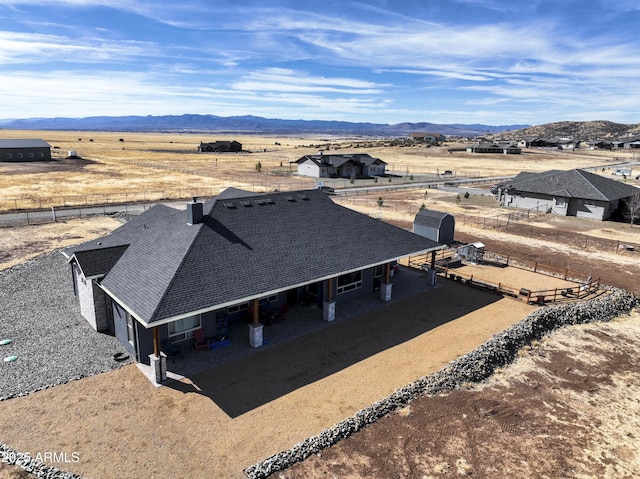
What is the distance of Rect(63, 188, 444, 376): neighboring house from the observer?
16.8 meters

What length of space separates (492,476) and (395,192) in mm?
57906

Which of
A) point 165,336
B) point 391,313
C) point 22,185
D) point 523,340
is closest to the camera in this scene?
point 165,336

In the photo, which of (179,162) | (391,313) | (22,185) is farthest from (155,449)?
(179,162)

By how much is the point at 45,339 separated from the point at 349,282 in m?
14.7

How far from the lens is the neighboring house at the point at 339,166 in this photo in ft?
277

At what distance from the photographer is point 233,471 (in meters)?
11.9

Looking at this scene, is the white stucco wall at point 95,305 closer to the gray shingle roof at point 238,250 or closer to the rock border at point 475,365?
the gray shingle roof at point 238,250

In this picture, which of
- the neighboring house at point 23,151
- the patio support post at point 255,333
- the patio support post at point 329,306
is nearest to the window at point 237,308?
the patio support post at point 255,333

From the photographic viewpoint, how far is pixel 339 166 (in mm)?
85375

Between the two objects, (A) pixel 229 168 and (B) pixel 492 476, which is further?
(A) pixel 229 168

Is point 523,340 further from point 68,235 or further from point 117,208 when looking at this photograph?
point 117,208

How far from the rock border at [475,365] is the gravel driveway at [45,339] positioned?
889cm

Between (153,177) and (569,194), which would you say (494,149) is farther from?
(153,177)

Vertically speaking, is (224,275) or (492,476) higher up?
(224,275)
